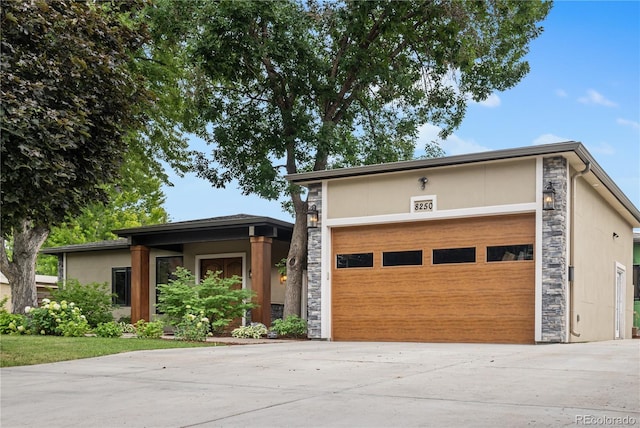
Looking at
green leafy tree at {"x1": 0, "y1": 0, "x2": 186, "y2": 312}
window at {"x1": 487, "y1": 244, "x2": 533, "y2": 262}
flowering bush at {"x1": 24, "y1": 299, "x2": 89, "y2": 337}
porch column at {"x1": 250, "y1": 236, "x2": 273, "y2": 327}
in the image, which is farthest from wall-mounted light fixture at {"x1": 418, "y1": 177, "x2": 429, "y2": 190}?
flowering bush at {"x1": 24, "y1": 299, "x2": 89, "y2": 337}

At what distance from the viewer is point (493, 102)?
68.8 feet

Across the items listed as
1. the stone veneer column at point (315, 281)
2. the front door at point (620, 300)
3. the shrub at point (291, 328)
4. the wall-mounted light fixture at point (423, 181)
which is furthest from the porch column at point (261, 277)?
the front door at point (620, 300)

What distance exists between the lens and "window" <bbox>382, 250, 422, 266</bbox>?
14.4m

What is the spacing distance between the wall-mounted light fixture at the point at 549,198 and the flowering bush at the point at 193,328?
7.32 metres

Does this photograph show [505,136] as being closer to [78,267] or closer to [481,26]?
[481,26]

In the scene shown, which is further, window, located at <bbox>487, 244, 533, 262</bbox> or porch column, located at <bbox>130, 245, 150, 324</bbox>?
porch column, located at <bbox>130, 245, 150, 324</bbox>

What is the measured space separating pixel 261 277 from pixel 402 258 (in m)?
A: 4.27

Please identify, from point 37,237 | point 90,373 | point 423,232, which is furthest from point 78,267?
point 90,373

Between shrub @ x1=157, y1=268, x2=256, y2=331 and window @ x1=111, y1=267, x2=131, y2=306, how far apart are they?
6.83m

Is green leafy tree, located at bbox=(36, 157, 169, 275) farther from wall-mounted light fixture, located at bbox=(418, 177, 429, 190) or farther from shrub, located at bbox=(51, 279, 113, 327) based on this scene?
wall-mounted light fixture, located at bbox=(418, 177, 429, 190)

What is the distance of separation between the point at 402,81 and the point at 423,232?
564cm

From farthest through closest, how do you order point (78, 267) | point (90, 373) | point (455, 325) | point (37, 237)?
1. point (78, 267)
2. point (37, 237)
3. point (455, 325)
4. point (90, 373)

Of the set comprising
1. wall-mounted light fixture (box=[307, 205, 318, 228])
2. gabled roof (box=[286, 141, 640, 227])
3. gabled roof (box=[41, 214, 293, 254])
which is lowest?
gabled roof (box=[41, 214, 293, 254])

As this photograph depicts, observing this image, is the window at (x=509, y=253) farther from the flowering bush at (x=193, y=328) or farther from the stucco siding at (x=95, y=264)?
the stucco siding at (x=95, y=264)
